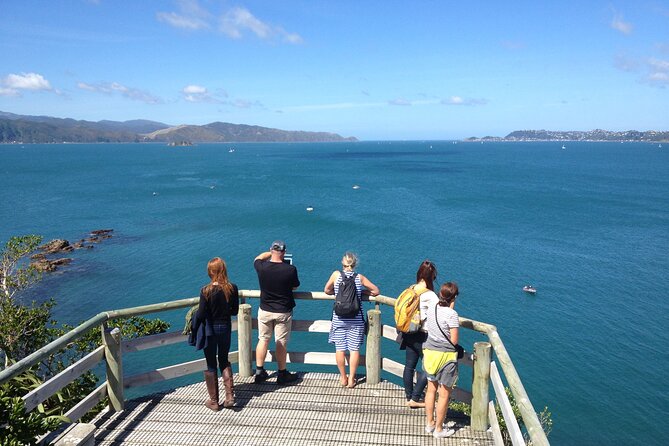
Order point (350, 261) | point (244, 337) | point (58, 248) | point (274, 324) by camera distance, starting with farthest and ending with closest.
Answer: point (58, 248) → point (244, 337) → point (274, 324) → point (350, 261)

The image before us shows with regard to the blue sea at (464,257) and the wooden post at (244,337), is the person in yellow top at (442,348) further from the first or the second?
the blue sea at (464,257)

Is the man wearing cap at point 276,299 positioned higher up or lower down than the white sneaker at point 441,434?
higher up

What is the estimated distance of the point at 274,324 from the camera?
6.81m

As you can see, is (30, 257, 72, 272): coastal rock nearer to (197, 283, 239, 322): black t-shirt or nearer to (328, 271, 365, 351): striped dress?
(197, 283, 239, 322): black t-shirt

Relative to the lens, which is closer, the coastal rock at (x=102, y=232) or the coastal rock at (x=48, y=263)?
the coastal rock at (x=48, y=263)

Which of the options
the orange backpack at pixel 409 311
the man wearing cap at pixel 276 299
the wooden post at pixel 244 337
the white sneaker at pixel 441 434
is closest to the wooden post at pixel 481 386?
the white sneaker at pixel 441 434

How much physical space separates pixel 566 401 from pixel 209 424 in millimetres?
21401

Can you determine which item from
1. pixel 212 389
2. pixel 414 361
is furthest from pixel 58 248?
pixel 414 361

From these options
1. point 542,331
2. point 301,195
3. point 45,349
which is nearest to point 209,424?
point 45,349

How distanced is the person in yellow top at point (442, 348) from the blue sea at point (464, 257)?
17617 mm

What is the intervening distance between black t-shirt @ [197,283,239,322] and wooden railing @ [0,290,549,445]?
557mm

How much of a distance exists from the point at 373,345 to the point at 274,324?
57.1 inches

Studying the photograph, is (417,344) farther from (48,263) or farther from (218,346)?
(48,263)

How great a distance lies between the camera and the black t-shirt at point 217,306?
19.4 feet
